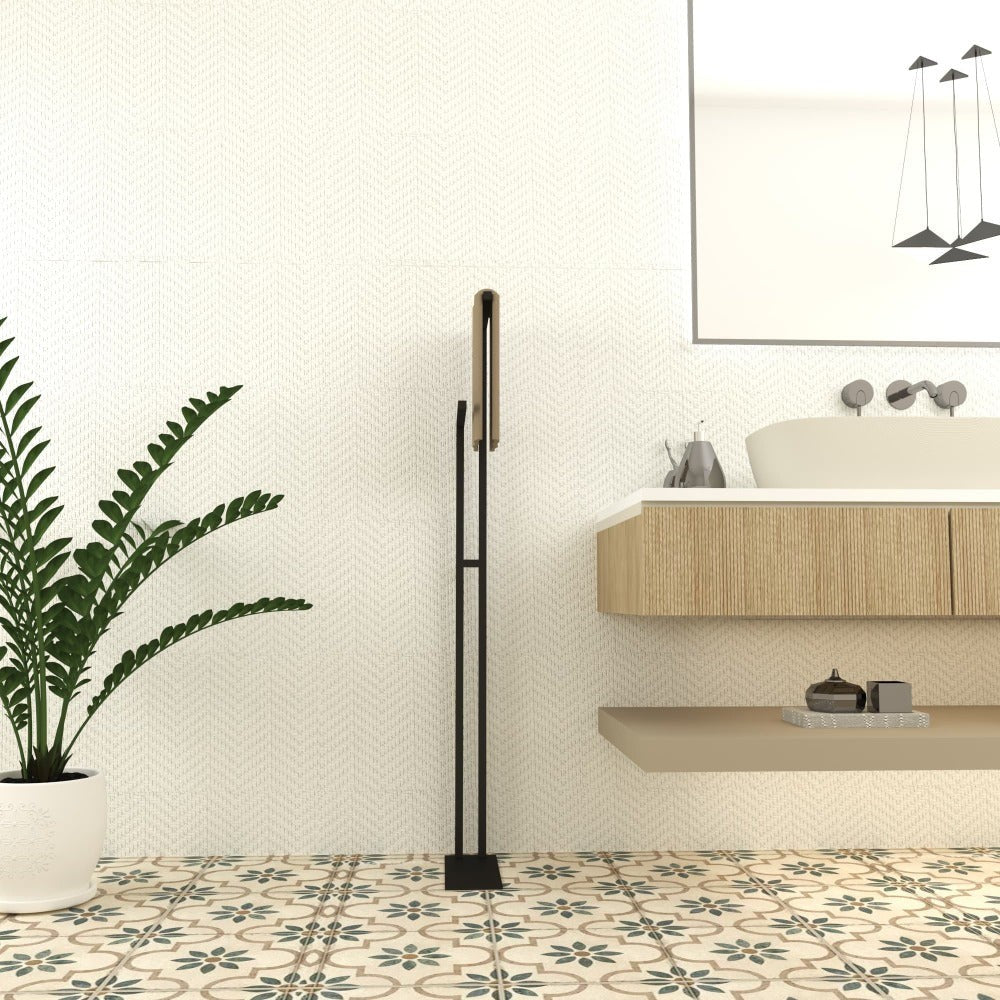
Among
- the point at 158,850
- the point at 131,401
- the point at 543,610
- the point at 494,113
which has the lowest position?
the point at 158,850

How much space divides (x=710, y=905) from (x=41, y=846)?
4.21ft

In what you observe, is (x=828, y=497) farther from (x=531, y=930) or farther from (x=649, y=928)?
(x=531, y=930)

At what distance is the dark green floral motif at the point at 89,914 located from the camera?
6.07 feet

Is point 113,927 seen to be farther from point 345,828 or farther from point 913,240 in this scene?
point 913,240

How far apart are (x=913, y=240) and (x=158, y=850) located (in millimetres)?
2335

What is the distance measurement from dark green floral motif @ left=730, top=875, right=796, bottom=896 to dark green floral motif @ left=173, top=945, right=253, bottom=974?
997 mm

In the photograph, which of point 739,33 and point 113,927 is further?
point 739,33

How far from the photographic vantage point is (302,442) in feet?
7.86

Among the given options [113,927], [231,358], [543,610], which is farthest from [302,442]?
[113,927]

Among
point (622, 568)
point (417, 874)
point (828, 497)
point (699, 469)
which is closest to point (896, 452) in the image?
point (828, 497)

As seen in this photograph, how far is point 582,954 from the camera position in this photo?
167 cm

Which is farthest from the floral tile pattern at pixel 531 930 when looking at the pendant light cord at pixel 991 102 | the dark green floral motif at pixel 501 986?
the pendant light cord at pixel 991 102

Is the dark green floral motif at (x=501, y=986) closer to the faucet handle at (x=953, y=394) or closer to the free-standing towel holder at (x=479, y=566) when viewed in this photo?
the free-standing towel holder at (x=479, y=566)

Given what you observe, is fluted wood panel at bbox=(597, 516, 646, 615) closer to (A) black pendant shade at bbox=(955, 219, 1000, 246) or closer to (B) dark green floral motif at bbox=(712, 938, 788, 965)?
(B) dark green floral motif at bbox=(712, 938, 788, 965)
